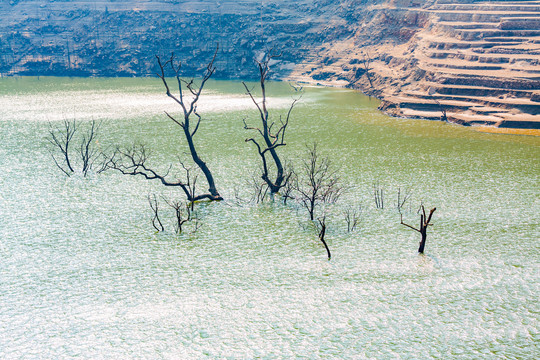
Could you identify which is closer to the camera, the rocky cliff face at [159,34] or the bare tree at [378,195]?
the bare tree at [378,195]

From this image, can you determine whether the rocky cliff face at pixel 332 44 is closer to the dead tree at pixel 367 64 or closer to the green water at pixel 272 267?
the dead tree at pixel 367 64

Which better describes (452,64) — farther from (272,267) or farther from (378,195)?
(272,267)

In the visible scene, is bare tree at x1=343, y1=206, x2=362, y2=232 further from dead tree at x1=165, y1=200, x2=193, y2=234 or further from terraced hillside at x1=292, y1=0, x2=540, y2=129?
terraced hillside at x1=292, y1=0, x2=540, y2=129

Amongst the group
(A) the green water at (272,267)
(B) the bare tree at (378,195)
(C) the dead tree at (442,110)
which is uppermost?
(C) the dead tree at (442,110)

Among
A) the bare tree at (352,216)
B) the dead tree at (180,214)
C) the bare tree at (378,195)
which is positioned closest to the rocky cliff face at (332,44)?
the bare tree at (378,195)

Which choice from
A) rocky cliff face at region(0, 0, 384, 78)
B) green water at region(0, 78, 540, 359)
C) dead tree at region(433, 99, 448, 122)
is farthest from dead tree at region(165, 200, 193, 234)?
rocky cliff face at region(0, 0, 384, 78)

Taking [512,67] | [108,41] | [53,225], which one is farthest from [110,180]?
[108,41]
